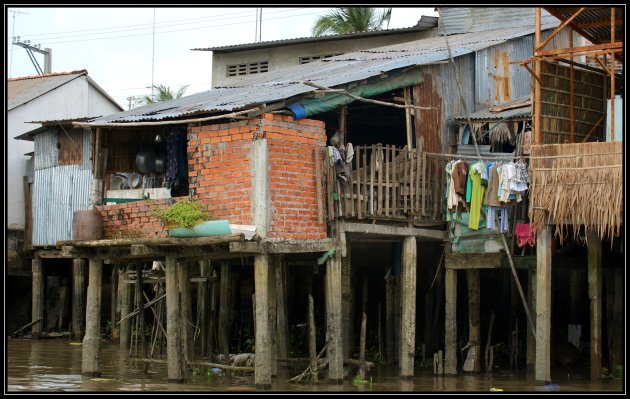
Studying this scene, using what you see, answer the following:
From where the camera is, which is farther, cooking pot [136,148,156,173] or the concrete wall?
the concrete wall

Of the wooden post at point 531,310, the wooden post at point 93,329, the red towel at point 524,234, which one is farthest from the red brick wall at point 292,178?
the wooden post at point 531,310

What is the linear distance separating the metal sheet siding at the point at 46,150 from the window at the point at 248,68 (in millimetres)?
5691

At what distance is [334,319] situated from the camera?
1748cm

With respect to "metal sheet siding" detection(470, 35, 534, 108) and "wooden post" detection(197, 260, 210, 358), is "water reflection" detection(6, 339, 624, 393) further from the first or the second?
"metal sheet siding" detection(470, 35, 534, 108)

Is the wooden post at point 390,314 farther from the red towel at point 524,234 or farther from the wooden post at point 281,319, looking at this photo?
the red towel at point 524,234

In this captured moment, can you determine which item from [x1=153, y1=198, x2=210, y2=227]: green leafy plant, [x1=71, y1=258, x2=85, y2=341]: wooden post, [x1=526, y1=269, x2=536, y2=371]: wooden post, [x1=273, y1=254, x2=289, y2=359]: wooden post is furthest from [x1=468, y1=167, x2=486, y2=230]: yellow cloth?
[x1=71, y1=258, x2=85, y2=341]: wooden post

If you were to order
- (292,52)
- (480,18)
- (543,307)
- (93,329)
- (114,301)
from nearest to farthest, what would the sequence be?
1. (543,307)
2. (93,329)
3. (114,301)
4. (480,18)
5. (292,52)

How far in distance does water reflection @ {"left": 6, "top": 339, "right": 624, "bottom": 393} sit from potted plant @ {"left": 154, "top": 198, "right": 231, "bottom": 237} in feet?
7.13

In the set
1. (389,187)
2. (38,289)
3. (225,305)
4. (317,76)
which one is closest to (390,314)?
(225,305)

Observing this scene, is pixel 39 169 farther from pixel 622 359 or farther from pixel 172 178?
pixel 622 359

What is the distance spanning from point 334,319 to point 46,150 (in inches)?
437

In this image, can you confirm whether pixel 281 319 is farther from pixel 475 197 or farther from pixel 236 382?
pixel 475 197

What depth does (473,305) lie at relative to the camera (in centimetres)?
1984

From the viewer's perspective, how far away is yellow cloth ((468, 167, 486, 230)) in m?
18.6
